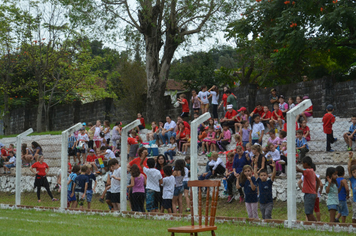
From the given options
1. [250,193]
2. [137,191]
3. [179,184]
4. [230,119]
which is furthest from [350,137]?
[137,191]

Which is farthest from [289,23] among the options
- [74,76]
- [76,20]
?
[74,76]

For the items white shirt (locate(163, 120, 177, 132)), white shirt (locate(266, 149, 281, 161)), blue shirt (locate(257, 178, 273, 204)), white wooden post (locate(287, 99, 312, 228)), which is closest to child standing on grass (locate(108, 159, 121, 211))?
blue shirt (locate(257, 178, 273, 204))

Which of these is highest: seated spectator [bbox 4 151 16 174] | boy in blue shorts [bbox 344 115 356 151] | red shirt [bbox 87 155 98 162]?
boy in blue shorts [bbox 344 115 356 151]

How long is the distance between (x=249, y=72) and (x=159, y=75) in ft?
30.6

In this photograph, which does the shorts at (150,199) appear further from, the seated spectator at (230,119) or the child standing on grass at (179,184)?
the seated spectator at (230,119)

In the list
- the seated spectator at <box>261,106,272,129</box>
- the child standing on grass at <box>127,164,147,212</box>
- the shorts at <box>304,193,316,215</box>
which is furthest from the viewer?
the seated spectator at <box>261,106,272,129</box>

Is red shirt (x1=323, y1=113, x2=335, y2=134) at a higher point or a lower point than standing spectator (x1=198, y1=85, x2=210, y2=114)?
lower

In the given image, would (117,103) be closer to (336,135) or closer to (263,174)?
(336,135)

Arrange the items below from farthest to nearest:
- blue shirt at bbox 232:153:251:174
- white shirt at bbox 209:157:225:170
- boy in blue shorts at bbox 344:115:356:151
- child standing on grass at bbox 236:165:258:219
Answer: boy in blue shorts at bbox 344:115:356:151
white shirt at bbox 209:157:225:170
blue shirt at bbox 232:153:251:174
child standing on grass at bbox 236:165:258:219

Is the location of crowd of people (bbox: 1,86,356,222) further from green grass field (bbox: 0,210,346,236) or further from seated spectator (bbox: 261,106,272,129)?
green grass field (bbox: 0,210,346,236)

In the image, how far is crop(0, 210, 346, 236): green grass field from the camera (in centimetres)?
905

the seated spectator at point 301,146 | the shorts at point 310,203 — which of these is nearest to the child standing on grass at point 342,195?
the shorts at point 310,203

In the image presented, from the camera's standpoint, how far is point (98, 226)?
33.2 feet

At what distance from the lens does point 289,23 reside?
80.1 feet
